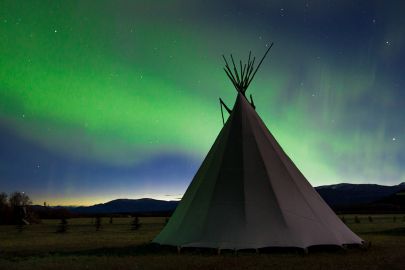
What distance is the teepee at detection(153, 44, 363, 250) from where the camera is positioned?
47.3ft

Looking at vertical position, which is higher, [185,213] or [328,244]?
[185,213]

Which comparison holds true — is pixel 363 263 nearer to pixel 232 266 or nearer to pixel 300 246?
pixel 300 246

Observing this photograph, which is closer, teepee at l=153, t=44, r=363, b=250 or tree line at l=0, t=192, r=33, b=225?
teepee at l=153, t=44, r=363, b=250

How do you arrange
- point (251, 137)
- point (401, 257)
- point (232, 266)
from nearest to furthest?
point (232, 266) → point (401, 257) → point (251, 137)

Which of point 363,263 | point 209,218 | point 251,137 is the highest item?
point 251,137

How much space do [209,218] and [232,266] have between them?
152 inches

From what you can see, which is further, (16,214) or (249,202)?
(16,214)

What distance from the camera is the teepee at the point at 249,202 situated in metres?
14.4

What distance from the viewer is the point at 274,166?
54.7 ft

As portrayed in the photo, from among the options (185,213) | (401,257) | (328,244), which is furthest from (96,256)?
(401,257)

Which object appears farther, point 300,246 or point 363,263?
point 300,246

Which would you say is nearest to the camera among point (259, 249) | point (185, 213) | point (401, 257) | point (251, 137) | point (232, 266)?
point (232, 266)

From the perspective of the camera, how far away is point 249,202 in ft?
50.2

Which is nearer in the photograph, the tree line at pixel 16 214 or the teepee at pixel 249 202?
the teepee at pixel 249 202
